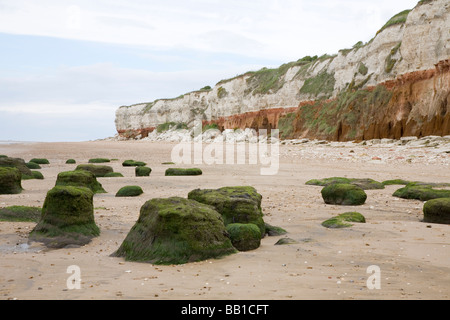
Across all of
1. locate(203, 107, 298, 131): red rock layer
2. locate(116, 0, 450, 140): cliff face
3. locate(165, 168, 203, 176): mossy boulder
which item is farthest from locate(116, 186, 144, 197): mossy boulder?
locate(203, 107, 298, 131): red rock layer

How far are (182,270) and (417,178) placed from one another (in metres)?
11.8

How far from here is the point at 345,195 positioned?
31.1 feet

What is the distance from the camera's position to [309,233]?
22.0 ft

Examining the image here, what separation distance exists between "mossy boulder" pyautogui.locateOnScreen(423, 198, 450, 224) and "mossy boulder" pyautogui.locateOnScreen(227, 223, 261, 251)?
3301 mm

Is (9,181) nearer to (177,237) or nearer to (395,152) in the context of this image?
(177,237)

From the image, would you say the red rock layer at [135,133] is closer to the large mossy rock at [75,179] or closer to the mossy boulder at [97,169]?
the mossy boulder at [97,169]

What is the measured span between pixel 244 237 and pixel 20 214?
4.52 meters

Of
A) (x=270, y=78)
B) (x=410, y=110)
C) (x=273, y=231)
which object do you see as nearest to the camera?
(x=273, y=231)

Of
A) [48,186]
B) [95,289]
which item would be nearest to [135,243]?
[95,289]

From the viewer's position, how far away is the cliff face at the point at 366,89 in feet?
93.0

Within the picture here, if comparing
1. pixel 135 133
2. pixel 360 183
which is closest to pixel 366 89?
pixel 360 183

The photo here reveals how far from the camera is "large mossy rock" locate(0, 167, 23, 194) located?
10961 millimetres

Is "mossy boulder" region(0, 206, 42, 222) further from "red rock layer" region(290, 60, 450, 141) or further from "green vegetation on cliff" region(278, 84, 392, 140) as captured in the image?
"green vegetation on cliff" region(278, 84, 392, 140)

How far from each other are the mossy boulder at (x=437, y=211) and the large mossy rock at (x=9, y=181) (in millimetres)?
9392
